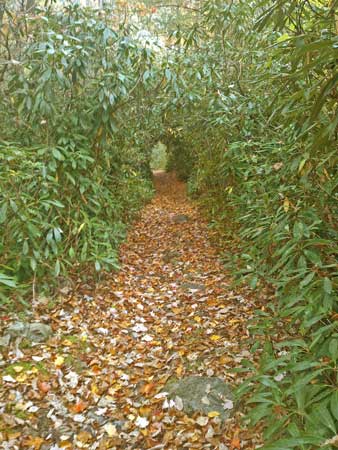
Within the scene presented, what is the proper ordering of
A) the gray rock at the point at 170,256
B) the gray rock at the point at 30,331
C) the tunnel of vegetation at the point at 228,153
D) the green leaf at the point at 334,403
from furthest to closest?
the gray rock at the point at 170,256 → the gray rock at the point at 30,331 → the tunnel of vegetation at the point at 228,153 → the green leaf at the point at 334,403

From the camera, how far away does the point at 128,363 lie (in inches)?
124

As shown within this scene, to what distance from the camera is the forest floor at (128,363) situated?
238cm

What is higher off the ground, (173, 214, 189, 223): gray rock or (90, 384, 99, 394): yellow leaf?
(173, 214, 189, 223): gray rock

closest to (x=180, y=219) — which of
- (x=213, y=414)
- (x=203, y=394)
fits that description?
(x=203, y=394)

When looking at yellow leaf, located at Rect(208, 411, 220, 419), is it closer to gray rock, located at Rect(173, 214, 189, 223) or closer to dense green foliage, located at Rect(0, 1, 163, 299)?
dense green foliage, located at Rect(0, 1, 163, 299)

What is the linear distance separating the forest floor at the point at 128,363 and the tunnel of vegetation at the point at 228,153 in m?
0.29

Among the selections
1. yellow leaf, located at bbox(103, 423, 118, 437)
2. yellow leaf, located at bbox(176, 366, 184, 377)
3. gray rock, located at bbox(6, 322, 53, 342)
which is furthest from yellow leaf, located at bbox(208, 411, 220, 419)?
gray rock, located at bbox(6, 322, 53, 342)

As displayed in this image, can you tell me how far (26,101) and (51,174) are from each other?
2.52 feet

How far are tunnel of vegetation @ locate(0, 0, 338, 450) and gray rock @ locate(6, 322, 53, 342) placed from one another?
0.93 ft

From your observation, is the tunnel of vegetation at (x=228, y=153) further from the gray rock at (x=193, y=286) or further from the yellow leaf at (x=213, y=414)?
the gray rock at (x=193, y=286)

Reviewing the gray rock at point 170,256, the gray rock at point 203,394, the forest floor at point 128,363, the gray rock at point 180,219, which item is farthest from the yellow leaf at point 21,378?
the gray rock at point 180,219

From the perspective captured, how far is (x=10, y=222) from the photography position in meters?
3.42

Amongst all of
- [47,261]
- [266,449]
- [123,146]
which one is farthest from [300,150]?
[123,146]

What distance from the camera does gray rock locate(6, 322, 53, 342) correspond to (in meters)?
3.13
